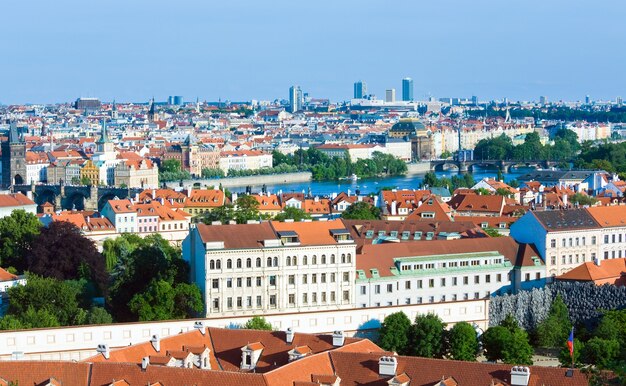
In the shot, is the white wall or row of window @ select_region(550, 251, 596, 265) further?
row of window @ select_region(550, 251, 596, 265)

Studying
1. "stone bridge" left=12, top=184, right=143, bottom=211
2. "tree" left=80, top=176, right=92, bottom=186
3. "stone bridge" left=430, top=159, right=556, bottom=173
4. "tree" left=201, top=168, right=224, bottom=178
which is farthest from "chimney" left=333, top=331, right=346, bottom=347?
"stone bridge" left=430, top=159, right=556, bottom=173

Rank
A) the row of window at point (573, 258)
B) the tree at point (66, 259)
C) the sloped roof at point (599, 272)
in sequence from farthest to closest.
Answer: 1. the row of window at point (573, 258)
2. the tree at point (66, 259)
3. the sloped roof at point (599, 272)

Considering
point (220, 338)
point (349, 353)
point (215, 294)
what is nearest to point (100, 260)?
point (215, 294)

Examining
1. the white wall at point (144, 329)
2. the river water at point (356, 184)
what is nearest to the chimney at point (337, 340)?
the white wall at point (144, 329)

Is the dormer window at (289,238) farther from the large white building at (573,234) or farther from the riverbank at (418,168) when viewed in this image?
the riverbank at (418,168)

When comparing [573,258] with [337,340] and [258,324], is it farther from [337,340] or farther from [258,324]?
[337,340]

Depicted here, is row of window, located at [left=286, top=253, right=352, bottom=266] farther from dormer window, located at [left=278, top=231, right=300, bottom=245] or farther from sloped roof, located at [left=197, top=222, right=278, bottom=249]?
sloped roof, located at [left=197, top=222, right=278, bottom=249]

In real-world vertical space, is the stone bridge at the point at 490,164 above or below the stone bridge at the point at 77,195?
below
